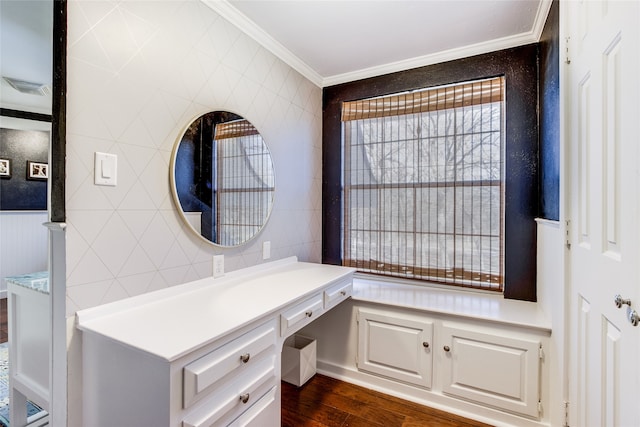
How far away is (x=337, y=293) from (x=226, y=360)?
38.3 inches

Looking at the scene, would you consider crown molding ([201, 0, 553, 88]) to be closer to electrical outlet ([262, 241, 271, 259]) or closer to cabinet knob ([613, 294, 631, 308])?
electrical outlet ([262, 241, 271, 259])

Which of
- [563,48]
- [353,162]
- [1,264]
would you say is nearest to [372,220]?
[353,162]

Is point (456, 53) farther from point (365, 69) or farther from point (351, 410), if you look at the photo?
point (351, 410)

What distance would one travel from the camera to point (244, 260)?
192cm

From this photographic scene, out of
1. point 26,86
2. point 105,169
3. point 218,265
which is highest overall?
point 26,86

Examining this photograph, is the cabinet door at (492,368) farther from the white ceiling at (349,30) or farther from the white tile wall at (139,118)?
the white ceiling at (349,30)

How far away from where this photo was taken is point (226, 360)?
1082 mm

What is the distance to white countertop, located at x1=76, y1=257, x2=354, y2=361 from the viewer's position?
39.8 inches

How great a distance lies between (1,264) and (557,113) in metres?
5.31

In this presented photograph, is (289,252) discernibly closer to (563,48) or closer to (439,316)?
(439,316)

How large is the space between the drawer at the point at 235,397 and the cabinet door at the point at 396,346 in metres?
0.97

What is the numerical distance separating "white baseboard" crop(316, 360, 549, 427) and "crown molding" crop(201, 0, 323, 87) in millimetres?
2304

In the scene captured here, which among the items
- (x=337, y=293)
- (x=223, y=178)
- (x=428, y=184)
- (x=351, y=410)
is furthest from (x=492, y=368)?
(x=223, y=178)

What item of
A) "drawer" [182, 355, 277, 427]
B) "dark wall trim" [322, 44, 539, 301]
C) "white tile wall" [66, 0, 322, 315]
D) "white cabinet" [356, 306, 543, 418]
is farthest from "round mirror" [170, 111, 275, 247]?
"dark wall trim" [322, 44, 539, 301]
